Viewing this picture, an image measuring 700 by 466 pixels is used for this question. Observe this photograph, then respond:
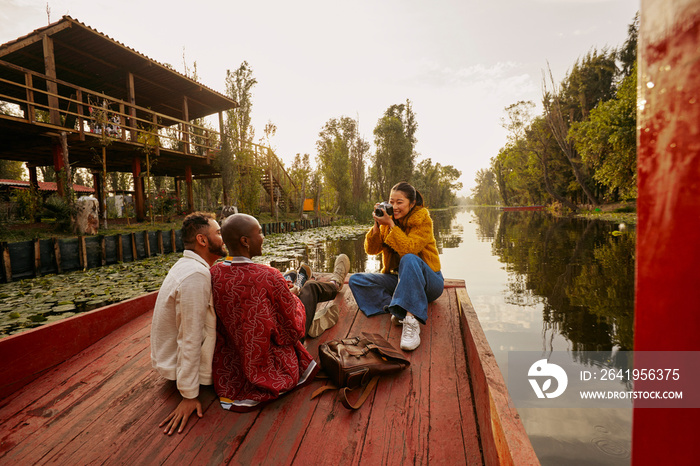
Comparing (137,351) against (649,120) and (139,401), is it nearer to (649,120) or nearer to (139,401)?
(139,401)

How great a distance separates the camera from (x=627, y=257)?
26.0ft

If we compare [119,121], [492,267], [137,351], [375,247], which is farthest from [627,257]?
[119,121]

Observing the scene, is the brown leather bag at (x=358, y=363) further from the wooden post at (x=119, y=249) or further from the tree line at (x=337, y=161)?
the tree line at (x=337, y=161)

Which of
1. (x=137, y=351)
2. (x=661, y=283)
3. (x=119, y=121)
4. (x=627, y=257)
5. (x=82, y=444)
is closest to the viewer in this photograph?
(x=661, y=283)

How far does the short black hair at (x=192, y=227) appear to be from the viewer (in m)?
2.00

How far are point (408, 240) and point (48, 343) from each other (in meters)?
2.75

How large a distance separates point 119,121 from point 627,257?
16060 mm

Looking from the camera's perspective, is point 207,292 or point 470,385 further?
point 470,385

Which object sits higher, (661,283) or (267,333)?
(661,283)

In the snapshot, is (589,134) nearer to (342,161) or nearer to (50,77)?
(342,161)

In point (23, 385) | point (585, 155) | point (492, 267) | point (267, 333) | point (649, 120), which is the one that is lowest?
point (492, 267)

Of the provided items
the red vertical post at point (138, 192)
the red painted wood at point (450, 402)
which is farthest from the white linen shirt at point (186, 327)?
the red vertical post at point (138, 192)

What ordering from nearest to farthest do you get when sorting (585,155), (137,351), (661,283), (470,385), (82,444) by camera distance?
(661,283)
(82,444)
(470,385)
(137,351)
(585,155)

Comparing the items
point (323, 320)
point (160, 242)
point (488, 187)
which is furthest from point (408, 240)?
point (488, 187)
